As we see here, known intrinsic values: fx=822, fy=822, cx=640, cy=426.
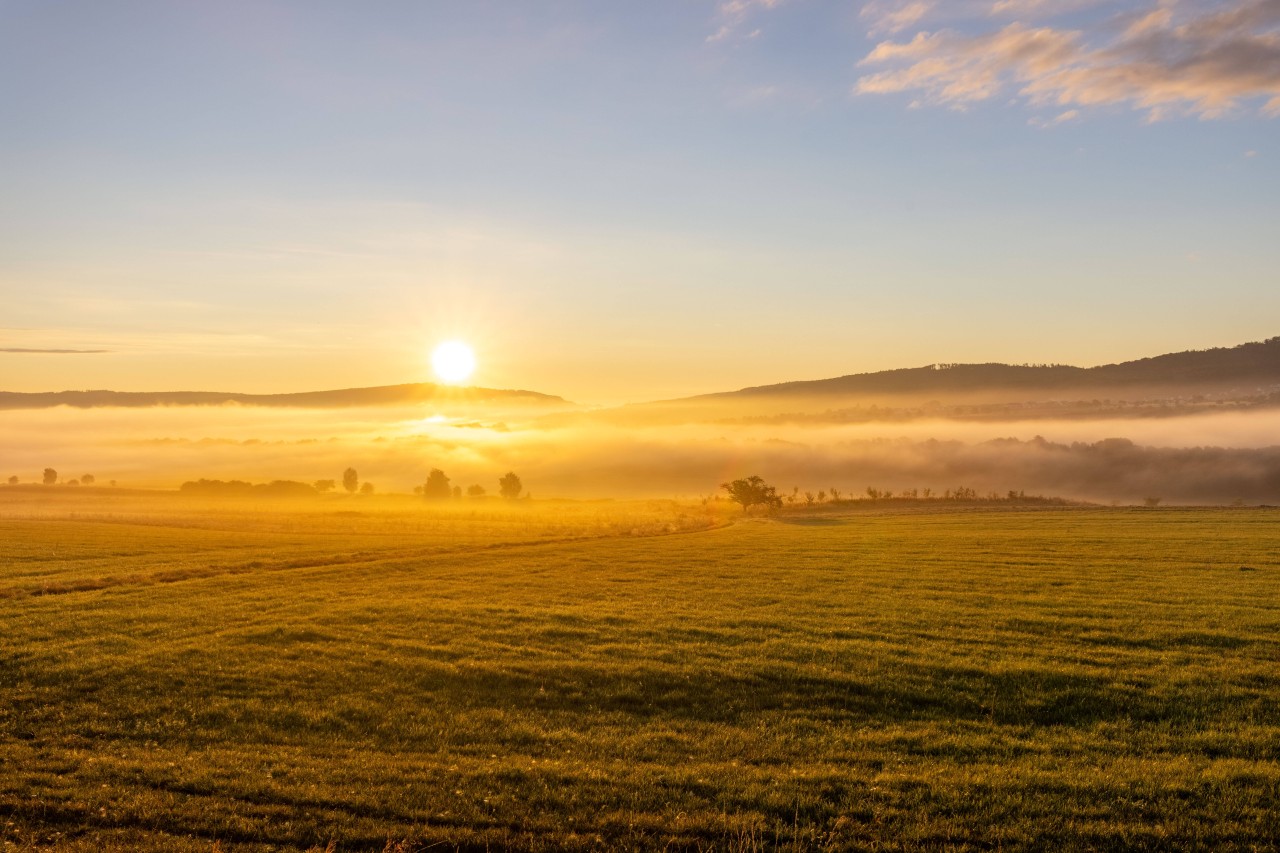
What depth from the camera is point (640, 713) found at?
22516 mm

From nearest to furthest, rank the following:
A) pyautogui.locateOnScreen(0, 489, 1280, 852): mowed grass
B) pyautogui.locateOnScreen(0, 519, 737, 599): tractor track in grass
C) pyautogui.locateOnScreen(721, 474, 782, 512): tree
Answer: pyautogui.locateOnScreen(0, 489, 1280, 852): mowed grass → pyautogui.locateOnScreen(0, 519, 737, 599): tractor track in grass → pyautogui.locateOnScreen(721, 474, 782, 512): tree

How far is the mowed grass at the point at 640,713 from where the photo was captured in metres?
14.9

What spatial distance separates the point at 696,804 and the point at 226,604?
3051 centimetres

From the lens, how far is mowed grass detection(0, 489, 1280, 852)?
1491 centimetres

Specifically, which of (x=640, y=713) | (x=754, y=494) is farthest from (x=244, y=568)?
(x=754, y=494)

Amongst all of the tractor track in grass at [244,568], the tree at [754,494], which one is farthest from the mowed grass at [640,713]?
the tree at [754,494]

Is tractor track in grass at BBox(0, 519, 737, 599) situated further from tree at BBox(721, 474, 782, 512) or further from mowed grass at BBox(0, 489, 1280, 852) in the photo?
tree at BBox(721, 474, 782, 512)

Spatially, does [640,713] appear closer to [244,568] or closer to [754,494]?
[244,568]

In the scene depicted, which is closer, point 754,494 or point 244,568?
point 244,568

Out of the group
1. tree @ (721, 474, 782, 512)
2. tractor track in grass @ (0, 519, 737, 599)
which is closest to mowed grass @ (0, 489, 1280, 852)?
tractor track in grass @ (0, 519, 737, 599)

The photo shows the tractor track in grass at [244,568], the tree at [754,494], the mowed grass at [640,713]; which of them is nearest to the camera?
the mowed grass at [640,713]

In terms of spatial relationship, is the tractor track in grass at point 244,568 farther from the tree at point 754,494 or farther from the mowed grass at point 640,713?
the tree at point 754,494

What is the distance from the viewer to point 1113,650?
29281 millimetres

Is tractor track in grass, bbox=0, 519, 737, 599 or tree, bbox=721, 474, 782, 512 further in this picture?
tree, bbox=721, 474, 782, 512
